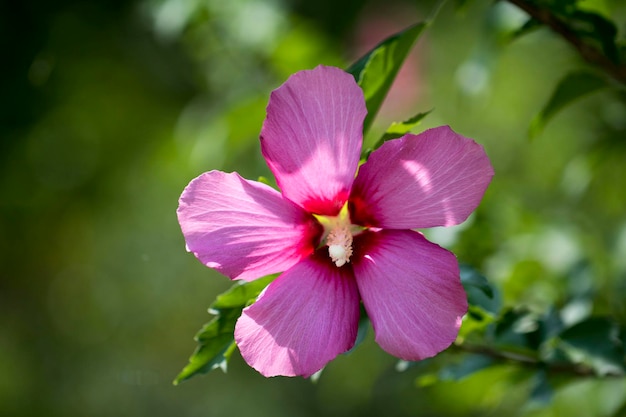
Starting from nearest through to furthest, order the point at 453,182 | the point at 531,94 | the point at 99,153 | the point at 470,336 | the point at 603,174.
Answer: the point at 453,182, the point at 470,336, the point at 603,174, the point at 531,94, the point at 99,153

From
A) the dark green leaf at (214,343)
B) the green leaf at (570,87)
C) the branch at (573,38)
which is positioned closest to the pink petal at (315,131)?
the dark green leaf at (214,343)

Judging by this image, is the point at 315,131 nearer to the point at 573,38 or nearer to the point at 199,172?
the point at 573,38

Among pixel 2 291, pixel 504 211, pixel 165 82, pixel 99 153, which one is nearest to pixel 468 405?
pixel 504 211

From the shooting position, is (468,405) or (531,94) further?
(531,94)

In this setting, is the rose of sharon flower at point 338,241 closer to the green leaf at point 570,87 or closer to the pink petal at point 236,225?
the pink petal at point 236,225

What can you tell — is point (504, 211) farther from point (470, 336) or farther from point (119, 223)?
point (119, 223)

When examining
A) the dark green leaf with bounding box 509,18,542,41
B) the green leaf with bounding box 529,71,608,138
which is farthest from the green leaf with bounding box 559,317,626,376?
the dark green leaf with bounding box 509,18,542,41
